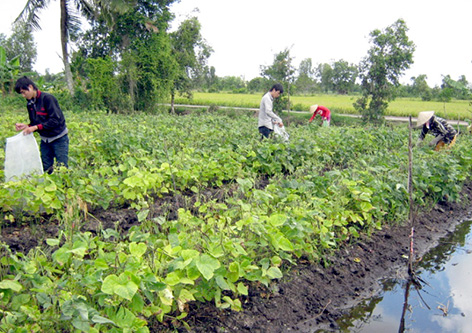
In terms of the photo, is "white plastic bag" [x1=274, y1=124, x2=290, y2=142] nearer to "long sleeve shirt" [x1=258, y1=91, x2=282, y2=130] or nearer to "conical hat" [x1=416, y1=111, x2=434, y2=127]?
"long sleeve shirt" [x1=258, y1=91, x2=282, y2=130]

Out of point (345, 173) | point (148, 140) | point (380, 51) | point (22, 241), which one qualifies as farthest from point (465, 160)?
point (380, 51)

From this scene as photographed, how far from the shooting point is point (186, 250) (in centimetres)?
267

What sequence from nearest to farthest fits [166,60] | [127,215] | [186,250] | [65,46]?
[186,250]
[127,215]
[65,46]
[166,60]

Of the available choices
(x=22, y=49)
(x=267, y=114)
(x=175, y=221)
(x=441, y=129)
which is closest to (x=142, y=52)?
(x=267, y=114)

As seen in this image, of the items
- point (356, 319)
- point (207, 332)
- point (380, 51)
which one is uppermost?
point (380, 51)

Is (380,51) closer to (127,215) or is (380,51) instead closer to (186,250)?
(127,215)

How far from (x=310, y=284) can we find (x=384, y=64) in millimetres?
12569

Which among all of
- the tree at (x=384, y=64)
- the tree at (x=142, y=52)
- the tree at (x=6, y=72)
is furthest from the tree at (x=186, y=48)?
the tree at (x=384, y=64)

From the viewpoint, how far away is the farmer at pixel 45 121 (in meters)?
4.75

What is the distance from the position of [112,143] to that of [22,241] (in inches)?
113

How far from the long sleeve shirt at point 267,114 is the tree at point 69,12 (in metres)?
13.6

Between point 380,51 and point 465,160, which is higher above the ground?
point 380,51

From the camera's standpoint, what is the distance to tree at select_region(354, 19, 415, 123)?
1391cm

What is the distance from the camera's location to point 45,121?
5.04 meters
